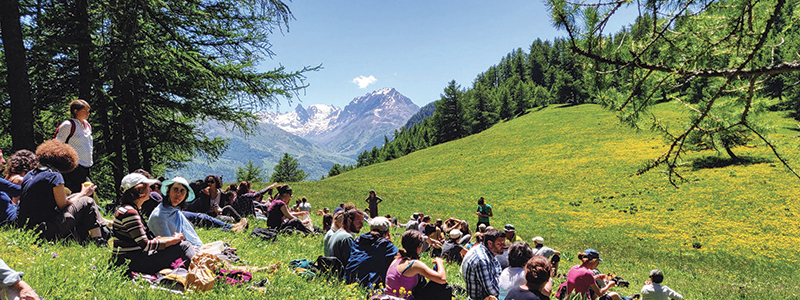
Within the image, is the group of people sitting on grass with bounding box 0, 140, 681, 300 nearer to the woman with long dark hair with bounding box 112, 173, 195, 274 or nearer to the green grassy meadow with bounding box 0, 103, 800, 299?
the woman with long dark hair with bounding box 112, 173, 195, 274

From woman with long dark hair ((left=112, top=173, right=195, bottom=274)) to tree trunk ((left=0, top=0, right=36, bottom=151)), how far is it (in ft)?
19.8

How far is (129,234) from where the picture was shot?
15.6 feet

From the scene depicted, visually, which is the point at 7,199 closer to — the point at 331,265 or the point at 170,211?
the point at 170,211

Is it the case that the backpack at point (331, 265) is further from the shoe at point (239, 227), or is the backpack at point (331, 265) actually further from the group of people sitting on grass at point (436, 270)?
the shoe at point (239, 227)

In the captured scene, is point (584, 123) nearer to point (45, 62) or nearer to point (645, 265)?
point (645, 265)

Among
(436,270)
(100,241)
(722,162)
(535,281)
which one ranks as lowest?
(722,162)

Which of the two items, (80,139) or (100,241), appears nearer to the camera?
(100,241)

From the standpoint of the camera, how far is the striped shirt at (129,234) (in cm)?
473

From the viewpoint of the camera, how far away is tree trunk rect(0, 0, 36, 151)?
8.10m

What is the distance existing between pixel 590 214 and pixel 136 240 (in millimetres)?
29188

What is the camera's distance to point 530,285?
4.75 m

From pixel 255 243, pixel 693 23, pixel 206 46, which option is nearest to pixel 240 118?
pixel 206 46

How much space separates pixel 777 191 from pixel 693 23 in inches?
1219

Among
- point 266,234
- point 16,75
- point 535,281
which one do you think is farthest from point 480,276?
point 16,75
